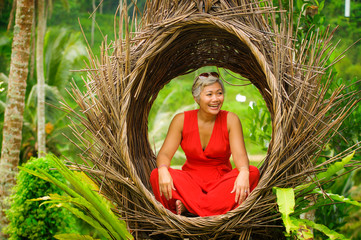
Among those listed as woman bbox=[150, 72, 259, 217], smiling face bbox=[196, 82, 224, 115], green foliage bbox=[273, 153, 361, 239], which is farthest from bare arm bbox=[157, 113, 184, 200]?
green foliage bbox=[273, 153, 361, 239]

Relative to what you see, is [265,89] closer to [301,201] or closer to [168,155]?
[301,201]

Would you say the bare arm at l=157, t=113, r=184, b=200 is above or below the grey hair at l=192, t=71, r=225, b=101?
below

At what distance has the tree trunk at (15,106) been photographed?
5.35 meters

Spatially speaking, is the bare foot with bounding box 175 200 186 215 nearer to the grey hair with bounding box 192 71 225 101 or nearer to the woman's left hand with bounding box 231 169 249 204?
the woman's left hand with bounding box 231 169 249 204

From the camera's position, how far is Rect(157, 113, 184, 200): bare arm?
95.9 inches

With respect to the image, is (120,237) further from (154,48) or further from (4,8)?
(4,8)

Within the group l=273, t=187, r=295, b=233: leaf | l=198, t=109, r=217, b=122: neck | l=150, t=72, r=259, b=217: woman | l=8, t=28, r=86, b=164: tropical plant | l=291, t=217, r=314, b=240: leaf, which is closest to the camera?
l=273, t=187, r=295, b=233: leaf

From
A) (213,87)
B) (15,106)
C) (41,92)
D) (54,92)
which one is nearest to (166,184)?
(213,87)

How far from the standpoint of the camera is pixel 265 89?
7.18ft

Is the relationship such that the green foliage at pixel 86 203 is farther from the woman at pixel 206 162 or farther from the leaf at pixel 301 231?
the leaf at pixel 301 231

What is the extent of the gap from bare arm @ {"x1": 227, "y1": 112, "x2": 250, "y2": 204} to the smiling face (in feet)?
0.47

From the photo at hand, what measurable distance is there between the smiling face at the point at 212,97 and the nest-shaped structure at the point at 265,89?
0.40 meters

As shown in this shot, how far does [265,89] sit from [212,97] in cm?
58

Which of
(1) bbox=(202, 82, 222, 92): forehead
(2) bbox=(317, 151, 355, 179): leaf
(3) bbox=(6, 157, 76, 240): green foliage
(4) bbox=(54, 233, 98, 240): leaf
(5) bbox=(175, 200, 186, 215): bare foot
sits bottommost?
(3) bbox=(6, 157, 76, 240): green foliage
